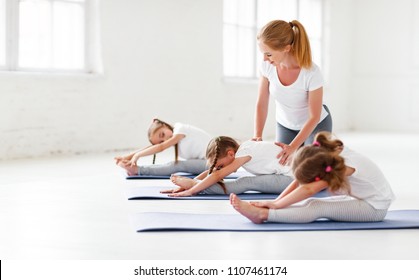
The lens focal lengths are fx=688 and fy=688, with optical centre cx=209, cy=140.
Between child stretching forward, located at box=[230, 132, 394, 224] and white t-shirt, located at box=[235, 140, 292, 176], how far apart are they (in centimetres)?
72

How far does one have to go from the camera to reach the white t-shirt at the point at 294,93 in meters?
3.93

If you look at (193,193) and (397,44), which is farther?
(397,44)

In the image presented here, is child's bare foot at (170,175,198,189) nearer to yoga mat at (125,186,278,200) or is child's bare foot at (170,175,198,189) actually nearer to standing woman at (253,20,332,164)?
yoga mat at (125,186,278,200)

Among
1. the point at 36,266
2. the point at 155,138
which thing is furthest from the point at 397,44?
the point at 36,266

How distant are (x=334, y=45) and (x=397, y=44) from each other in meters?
1.14

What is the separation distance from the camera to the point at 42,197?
383cm

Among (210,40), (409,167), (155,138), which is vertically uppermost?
(210,40)

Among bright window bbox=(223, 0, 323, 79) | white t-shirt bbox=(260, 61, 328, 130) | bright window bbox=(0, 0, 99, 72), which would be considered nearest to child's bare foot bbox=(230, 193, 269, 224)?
white t-shirt bbox=(260, 61, 328, 130)

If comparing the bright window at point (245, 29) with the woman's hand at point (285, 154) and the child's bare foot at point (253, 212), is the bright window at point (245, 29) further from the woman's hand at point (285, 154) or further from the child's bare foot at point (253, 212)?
the child's bare foot at point (253, 212)

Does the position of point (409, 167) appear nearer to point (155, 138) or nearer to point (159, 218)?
point (155, 138)

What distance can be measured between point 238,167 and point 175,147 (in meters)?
1.10

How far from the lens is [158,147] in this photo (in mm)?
4594

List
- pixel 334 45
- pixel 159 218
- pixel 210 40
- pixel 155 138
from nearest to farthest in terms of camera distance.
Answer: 1. pixel 159 218
2. pixel 155 138
3. pixel 210 40
4. pixel 334 45

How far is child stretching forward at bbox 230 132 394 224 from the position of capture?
284cm
